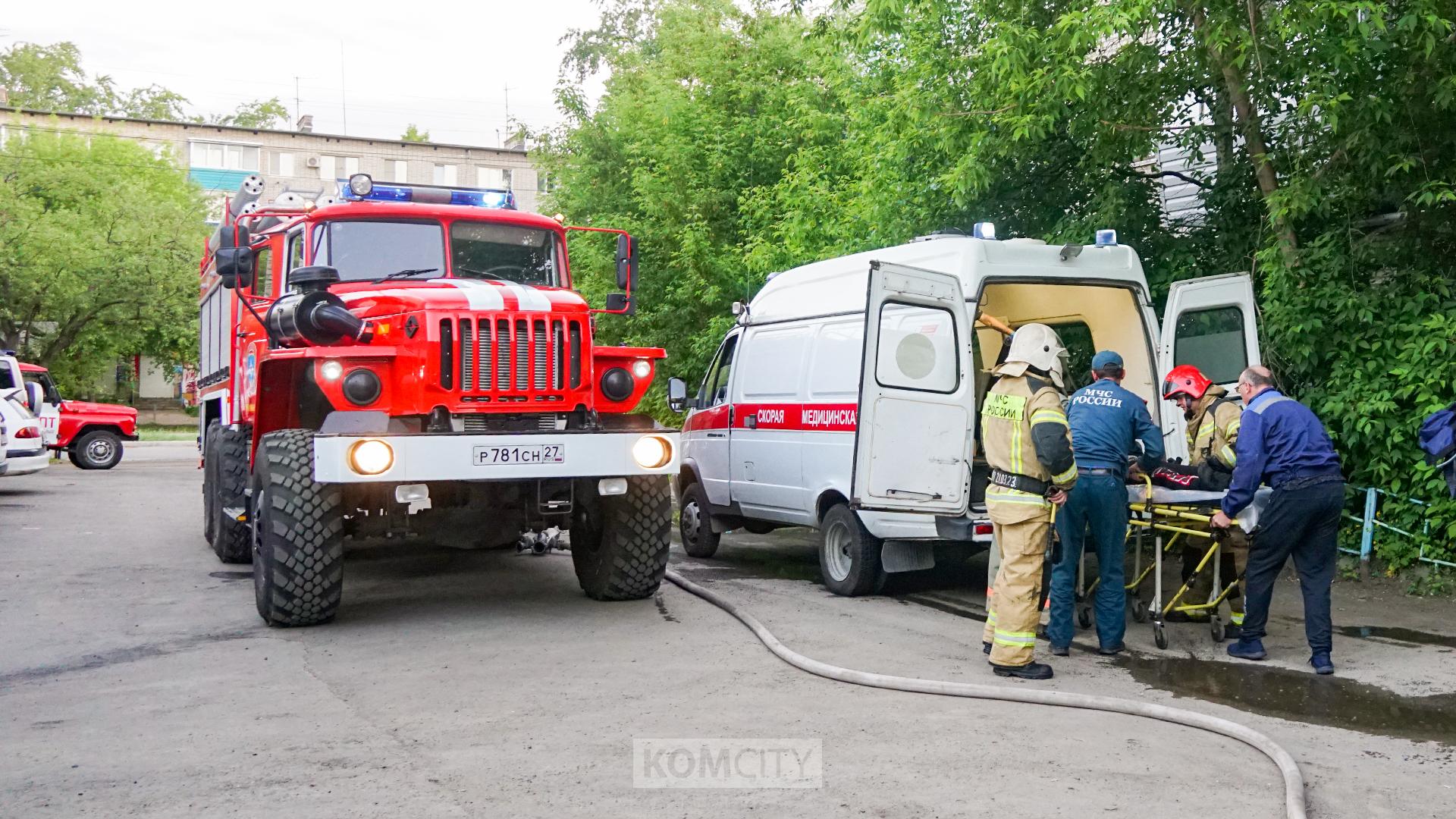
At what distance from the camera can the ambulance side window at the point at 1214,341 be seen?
9195mm

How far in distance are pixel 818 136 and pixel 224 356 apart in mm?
9217

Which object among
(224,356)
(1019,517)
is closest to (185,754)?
(1019,517)

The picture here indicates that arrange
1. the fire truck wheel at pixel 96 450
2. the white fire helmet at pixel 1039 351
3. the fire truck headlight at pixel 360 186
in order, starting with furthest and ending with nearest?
the fire truck wheel at pixel 96 450 → the fire truck headlight at pixel 360 186 → the white fire helmet at pixel 1039 351

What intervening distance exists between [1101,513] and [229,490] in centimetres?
688

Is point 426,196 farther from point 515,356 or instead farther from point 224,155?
point 224,155

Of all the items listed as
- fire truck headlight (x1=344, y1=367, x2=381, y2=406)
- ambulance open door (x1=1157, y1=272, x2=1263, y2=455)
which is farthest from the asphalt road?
ambulance open door (x1=1157, y1=272, x2=1263, y2=455)

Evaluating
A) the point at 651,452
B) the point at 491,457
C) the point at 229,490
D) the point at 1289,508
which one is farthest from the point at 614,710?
the point at 229,490

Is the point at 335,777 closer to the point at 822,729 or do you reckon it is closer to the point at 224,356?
the point at 822,729

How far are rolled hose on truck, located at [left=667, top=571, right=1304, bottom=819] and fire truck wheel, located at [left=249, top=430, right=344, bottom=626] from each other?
2.65 m

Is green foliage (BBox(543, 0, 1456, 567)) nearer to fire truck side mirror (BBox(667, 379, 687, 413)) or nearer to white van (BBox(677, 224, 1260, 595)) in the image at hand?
white van (BBox(677, 224, 1260, 595))

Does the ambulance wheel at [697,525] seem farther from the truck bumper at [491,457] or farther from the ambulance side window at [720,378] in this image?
the truck bumper at [491,457]

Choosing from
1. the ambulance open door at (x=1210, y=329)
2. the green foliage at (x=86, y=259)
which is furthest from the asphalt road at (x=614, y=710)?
the green foliage at (x=86, y=259)

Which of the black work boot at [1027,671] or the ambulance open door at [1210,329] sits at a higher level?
the ambulance open door at [1210,329]

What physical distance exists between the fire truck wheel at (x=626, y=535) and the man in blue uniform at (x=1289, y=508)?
3446 millimetres
